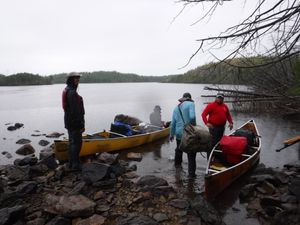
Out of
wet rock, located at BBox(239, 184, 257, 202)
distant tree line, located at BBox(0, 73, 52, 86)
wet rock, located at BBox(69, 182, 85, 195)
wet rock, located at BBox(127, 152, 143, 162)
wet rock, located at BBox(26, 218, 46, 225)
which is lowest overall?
wet rock, located at BBox(127, 152, 143, 162)

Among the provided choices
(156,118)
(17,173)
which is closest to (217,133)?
(17,173)

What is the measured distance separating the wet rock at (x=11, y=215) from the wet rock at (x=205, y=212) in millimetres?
3196

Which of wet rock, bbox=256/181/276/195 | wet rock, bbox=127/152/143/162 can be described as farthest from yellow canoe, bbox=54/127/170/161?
wet rock, bbox=256/181/276/195

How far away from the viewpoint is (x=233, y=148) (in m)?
6.71

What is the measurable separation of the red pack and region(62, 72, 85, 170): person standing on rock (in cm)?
376

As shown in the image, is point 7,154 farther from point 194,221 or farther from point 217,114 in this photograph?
point 194,221

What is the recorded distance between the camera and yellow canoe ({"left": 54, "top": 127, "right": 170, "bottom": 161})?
7.95 m

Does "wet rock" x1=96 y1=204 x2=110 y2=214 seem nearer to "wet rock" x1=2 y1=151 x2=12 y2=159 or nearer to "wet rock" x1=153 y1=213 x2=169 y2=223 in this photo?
"wet rock" x1=153 y1=213 x2=169 y2=223

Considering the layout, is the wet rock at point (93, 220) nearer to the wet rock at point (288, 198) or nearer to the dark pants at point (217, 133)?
the wet rock at point (288, 198)

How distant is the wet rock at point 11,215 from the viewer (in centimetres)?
433

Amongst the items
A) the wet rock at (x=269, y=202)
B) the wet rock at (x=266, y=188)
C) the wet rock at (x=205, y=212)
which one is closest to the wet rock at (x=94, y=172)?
the wet rock at (x=205, y=212)

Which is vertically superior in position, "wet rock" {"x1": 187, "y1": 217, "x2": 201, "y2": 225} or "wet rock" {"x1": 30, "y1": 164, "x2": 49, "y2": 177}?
"wet rock" {"x1": 30, "y1": 164, "x2": 49, "y2": 177}

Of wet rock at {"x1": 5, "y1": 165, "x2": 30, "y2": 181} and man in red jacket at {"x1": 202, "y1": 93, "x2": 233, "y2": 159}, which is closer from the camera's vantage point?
wet rock at {"x1": 5, "y1": 165, "x2": 30, "y2": 181}

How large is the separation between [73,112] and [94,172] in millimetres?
1532
